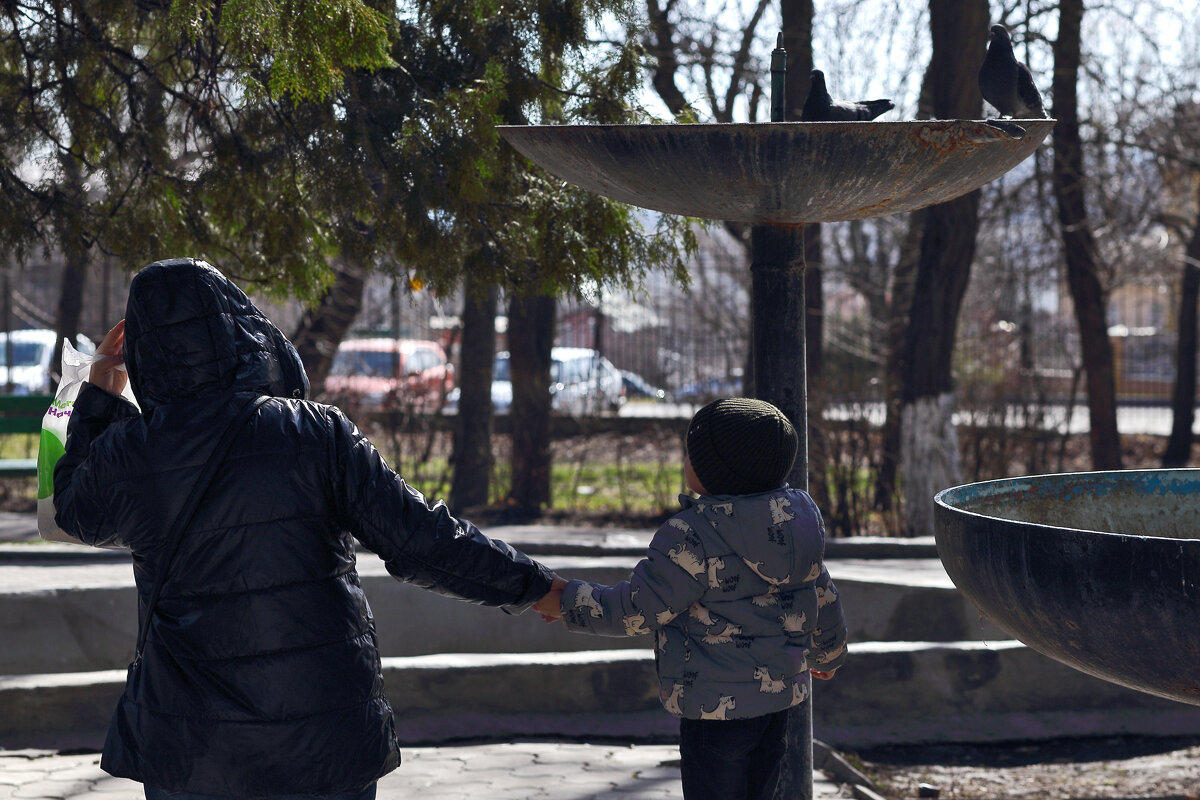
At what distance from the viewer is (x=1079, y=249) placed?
33.9ft

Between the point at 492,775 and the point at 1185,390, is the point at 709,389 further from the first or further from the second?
the point at 492,775

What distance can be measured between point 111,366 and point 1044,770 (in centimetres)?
393

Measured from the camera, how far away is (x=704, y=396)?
11.4 meters

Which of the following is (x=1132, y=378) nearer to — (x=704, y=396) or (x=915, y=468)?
(x=704, y=396)

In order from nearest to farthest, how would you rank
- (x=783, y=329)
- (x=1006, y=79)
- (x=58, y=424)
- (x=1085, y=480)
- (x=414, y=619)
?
(x=58, y=424) → (x=1006, y=79) → (x=783, y=329) → (x=1085, y=480) → (x=414, y=619)

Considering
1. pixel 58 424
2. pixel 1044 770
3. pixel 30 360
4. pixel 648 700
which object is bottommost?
pixel 1044 770

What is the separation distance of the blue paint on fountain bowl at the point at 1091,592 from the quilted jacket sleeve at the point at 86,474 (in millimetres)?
1829

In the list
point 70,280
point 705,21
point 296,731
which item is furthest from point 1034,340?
point 296,731

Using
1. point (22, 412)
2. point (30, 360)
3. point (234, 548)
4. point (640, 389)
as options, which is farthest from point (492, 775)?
point (30, 360)

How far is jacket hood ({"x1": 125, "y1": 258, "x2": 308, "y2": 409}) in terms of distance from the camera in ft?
7.02

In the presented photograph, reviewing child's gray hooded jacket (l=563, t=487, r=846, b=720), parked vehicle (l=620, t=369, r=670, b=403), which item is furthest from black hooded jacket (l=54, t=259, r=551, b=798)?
parked vehicle (l=620, t=369, r=670, b=403)

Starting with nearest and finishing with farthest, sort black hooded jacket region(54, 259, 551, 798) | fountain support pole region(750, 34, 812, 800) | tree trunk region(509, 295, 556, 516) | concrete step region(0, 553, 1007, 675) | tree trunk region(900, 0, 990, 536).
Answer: black hooded jacket region(54, 259, 551, 798)
fountain support pole region(750, 34, 812, 800)
concrete step region(0, 553, 1007, 675)
tree trunk region(900, 0, 990, 536)
tree trunk region(509, 295, 556, 516)

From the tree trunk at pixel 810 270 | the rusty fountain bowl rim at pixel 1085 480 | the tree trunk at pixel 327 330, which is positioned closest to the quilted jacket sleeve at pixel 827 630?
the rusty fountain bowl rim at pixel 1085 480

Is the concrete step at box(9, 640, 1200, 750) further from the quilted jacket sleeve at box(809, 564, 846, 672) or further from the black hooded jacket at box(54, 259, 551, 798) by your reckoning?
the black hooded jacket at box(54, 259, 551, 798)
